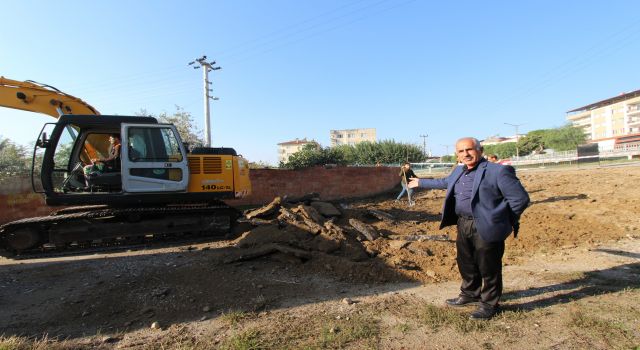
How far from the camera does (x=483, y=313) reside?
11.8 feet

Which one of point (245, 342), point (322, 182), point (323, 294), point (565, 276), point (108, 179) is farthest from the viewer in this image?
point (322, 182)

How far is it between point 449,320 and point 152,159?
19.9 feet

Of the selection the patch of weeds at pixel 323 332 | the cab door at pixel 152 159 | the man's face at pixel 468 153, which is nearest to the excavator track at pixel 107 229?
the cab door at pixel 152 159

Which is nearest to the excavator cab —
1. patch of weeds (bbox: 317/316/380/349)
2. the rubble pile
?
the rubble pile

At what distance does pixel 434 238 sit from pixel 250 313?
4170mm

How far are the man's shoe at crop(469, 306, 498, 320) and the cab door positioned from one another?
18.9 ft

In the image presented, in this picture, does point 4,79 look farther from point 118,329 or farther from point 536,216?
point 536,216

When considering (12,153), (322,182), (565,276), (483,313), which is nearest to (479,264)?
(483,313)

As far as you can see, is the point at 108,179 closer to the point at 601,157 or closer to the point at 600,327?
the point at 600,327

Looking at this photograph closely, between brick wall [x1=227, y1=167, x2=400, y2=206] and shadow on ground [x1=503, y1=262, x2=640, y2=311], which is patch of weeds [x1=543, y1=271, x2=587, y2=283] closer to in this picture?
shadow on ground [x1=503, y1=262, x2=640, y2=311]

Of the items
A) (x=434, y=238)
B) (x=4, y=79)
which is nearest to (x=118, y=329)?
(x=434, y=238)

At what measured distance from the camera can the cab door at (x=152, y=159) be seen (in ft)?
23.3

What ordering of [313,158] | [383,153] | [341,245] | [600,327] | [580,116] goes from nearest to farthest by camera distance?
[600,327], [341,245], [313,158], [383,153], [580,116]

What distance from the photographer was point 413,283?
16.1 ft
